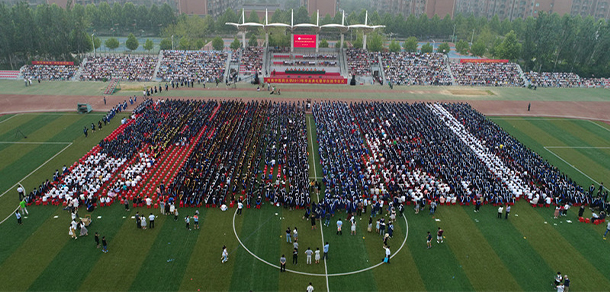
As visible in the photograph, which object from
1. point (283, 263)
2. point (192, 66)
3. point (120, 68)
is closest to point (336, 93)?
point (192, 66)

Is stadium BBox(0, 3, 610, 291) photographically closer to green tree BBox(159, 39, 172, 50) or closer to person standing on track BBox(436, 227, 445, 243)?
person standing on track BBox(436, 227, 445, 243)

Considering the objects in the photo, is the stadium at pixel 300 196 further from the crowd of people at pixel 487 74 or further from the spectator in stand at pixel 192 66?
the crowd of people at pixel 487 74

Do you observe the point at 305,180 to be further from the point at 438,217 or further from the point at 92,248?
the point at 92,248

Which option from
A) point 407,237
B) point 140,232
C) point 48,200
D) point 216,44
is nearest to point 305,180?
point 407,237

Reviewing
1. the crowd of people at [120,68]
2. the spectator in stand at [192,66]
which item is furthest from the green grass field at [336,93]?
the spectator in stand at [192,66]

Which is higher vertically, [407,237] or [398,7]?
[398,7]

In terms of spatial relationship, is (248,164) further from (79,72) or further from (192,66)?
(79,72)
